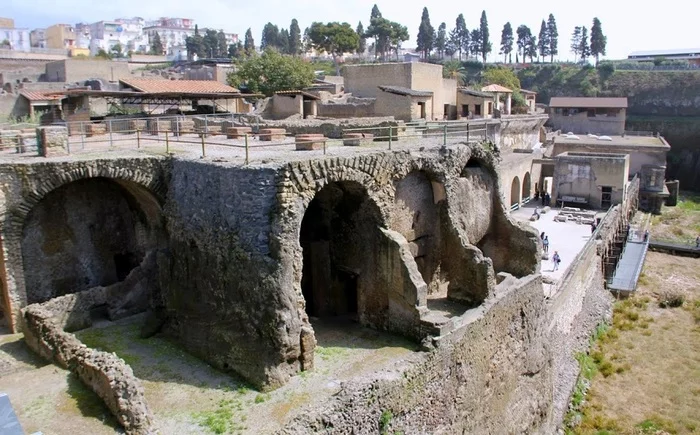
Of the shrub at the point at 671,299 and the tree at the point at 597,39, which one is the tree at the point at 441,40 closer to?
the tree at the point at 597,39

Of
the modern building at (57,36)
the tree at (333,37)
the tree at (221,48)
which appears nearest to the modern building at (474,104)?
the tree at (333,37)

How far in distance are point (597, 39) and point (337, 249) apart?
87210 mm

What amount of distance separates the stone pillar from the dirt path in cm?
440

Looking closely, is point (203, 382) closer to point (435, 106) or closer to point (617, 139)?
point (435, 106)

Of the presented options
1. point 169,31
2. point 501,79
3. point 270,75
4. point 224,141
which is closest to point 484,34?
point 501,79

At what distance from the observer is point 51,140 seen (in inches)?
602

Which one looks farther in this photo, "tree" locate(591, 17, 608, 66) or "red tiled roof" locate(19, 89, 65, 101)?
"tree" locate(591, 17, 608, 66)

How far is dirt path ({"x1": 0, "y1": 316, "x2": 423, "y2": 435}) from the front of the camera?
35.5ft

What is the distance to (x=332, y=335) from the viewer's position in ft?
47.6

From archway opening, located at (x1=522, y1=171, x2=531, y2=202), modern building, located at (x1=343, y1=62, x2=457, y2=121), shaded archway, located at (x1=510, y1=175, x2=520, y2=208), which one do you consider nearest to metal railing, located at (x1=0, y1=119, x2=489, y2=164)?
modern building, located at (x1=343, y1=62, x2=457, y2=121)

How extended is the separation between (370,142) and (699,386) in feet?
48.9

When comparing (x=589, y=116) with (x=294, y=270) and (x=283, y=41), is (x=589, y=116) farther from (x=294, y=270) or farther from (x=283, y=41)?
(x=283, y=41)

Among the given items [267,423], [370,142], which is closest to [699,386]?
[370,142]

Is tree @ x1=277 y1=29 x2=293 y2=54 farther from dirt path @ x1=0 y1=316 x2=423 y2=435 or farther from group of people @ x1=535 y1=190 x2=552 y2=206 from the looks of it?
dirt path @ x1=0 y1=316 x2=423 y2=435
